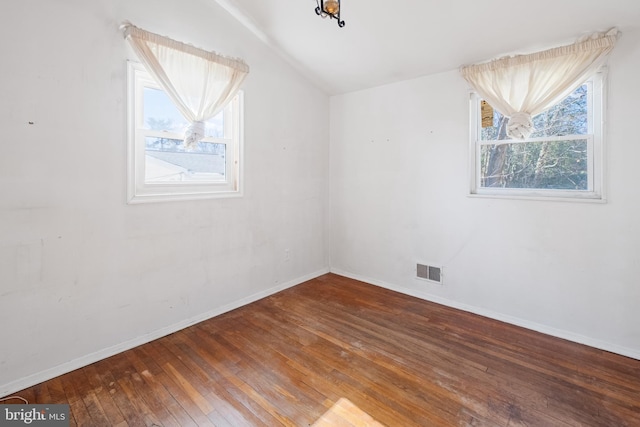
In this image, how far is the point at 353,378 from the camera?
1985mm

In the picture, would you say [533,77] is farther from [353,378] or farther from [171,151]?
[171,151]

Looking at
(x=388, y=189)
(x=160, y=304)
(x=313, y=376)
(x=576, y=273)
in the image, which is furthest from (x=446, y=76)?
(x=160, y=304)

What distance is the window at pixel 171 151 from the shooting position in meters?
2.38

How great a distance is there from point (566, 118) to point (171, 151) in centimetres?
331

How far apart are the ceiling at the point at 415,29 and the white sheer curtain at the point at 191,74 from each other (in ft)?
1.88

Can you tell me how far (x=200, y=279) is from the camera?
9.11 feet

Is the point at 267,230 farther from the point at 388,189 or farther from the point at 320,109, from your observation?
the point at 320,109

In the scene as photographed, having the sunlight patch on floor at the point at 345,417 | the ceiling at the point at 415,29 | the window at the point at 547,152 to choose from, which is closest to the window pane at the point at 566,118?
the window at the point at 547,152

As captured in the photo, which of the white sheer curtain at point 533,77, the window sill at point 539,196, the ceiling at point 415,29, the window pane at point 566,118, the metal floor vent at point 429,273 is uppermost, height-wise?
the ceiling at point 415,29

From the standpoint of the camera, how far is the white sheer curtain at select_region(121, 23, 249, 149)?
2.29 m

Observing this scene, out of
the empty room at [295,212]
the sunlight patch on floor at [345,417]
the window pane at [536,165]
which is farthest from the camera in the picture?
the window pane at [536,165]

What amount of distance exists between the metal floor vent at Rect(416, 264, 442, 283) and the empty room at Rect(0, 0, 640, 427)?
0.03m

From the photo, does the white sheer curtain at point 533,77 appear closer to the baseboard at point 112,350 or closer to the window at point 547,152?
the window at point 547,152

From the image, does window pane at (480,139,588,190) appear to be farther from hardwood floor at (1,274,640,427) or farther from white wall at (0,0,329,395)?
white wall at (0,0,329,395)
